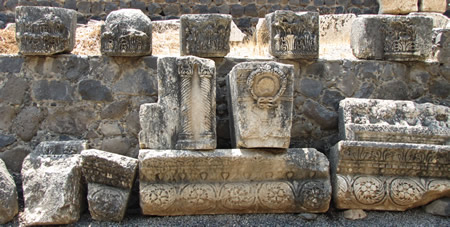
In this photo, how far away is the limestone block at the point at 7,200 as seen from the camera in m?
3.56

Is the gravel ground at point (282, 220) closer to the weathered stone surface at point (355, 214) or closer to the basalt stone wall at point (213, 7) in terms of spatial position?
the weathered stone surface at point (355, 214)

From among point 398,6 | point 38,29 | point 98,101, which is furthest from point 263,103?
point 398,6

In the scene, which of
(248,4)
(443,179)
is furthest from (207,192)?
(248,4)

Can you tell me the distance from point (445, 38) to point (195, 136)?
9.08 feet

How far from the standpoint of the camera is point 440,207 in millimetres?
3857

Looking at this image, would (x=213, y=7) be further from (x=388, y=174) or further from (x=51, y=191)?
(x=51, y=191)

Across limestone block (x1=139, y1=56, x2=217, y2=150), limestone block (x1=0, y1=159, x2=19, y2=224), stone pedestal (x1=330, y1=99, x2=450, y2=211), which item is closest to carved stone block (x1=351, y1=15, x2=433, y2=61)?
stone pedestal (x1=330, y1=99, x2=450, y2=211)

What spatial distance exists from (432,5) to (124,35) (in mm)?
6466

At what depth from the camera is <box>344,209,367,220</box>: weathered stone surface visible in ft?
12.6

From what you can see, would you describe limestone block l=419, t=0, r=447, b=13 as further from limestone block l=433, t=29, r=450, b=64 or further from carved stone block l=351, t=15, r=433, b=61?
carved stone block l=351, t=15, r=433, b=61

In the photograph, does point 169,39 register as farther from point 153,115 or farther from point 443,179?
point 443,179

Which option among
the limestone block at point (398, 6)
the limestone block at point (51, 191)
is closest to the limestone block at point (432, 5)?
the limestone block at point (398, 6)

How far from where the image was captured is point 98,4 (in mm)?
9359

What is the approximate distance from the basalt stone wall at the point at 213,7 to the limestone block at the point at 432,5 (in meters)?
1.82
